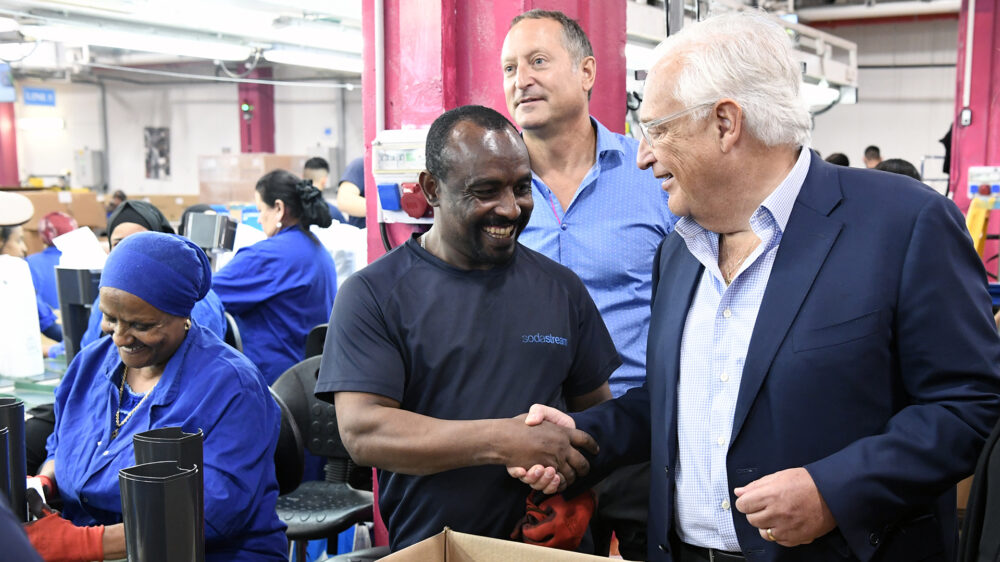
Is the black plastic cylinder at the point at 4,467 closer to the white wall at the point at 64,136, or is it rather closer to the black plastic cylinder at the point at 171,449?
the black plastic cylinder at the point at 171,449

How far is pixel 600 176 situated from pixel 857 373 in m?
0.92

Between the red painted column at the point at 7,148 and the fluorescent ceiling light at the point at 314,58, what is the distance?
812 centimetres

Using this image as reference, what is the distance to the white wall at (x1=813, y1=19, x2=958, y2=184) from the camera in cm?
1173

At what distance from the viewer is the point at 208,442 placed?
1825 millimetres

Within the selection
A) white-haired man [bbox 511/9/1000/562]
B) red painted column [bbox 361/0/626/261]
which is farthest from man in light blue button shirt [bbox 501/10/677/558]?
white-haired man [bbox 511/9/1000/562]

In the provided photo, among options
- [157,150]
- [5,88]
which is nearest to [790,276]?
[5,88]

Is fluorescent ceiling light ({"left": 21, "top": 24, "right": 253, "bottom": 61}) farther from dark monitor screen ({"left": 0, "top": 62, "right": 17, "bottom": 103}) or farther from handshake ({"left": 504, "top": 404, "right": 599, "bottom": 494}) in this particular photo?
handshake ({"left": 504, "top": 404, "right": 599, "bottom": 494})

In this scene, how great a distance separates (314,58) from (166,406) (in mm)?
6504

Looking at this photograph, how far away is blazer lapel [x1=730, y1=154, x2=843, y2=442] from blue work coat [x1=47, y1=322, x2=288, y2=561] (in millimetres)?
1049

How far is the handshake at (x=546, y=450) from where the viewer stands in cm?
142

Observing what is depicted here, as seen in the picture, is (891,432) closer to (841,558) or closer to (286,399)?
(841,558)

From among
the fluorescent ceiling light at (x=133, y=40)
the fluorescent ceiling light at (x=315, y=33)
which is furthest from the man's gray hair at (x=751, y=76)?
the fluorescent ceiling light at (x=133, y=40)

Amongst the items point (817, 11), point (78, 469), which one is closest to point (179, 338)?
point (78, 469)

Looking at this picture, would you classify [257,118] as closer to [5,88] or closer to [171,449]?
[5,88]
